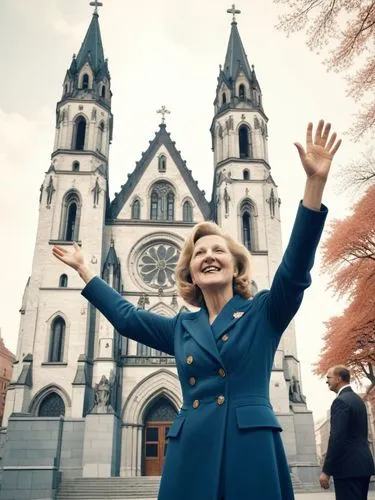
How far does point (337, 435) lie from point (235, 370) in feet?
9.77

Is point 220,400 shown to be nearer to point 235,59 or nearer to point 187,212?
point 187,212

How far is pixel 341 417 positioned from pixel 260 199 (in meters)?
24.3

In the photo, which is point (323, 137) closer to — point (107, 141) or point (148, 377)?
point (148, 377)

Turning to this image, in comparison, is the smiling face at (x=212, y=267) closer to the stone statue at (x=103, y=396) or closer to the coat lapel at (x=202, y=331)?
the coat lapel at (x=202, y=331)

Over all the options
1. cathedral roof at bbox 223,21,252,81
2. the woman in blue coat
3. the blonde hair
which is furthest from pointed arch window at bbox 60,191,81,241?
the woman in blue coat

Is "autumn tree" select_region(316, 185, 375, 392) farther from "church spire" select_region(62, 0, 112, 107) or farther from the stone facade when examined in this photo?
the stone facade

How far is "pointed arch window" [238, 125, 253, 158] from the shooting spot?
30.3 metres

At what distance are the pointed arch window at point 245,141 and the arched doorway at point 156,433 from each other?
15364 mm

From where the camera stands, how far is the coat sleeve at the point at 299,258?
1978 mm

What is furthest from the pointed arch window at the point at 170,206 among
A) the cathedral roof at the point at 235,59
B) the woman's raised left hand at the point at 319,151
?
the woman's raised left hand at the point at 319,151

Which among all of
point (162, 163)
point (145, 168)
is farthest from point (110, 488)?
point (162, 163)

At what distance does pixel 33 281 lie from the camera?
2492cm

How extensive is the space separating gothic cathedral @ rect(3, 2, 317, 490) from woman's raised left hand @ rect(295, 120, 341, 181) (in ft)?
69.8

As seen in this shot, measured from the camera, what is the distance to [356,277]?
56.2 feet
